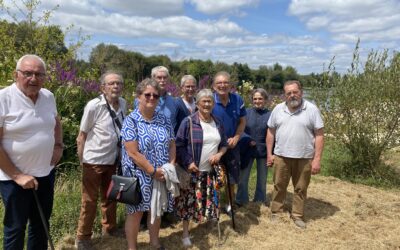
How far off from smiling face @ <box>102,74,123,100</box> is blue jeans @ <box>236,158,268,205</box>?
2.40 meters

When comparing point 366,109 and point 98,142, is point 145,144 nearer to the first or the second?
point 98,142

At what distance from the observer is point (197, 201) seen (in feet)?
14.9

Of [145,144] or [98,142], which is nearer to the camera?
[145,144]

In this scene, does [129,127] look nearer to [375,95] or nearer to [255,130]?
[255,130]

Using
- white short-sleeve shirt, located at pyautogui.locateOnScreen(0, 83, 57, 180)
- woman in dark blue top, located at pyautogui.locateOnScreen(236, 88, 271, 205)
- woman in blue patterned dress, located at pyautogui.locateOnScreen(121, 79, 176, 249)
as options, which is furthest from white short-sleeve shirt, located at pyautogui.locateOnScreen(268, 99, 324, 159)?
white short-sleeve shirt, located at pyautogui.locateOnScreen(0, 83, 57, 180)

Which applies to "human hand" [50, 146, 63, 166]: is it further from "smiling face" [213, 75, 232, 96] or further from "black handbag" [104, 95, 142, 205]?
"smiling face" [213, 75, 232, 96]

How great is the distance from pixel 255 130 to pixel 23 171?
3301mm

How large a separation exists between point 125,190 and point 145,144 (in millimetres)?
482

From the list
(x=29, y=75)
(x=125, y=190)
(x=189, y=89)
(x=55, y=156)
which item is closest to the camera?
(x=29, y=75)

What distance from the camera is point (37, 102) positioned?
324cm

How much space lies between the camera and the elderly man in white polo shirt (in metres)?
4.06

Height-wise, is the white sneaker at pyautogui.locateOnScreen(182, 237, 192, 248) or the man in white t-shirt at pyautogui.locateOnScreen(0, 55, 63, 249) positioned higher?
the man in white t-shirt at pyautogui.locateOnScreen(0, 55, 63, 249)

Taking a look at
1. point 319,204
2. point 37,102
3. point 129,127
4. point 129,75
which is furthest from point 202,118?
point 129,75

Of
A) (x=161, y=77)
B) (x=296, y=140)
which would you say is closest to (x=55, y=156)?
(x=161, y=77)
